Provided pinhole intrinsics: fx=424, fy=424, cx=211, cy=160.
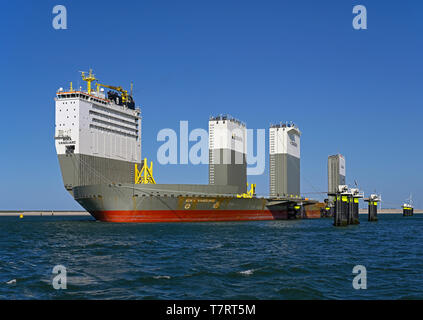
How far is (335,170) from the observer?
18462 centimetres

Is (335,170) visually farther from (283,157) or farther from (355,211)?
(355,211)

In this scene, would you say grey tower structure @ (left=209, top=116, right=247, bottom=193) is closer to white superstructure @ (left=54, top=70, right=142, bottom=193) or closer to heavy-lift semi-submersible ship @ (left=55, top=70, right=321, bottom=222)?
heavy-lift semi-submersible ship @ (left=55, top=70, right=321, bottom=222)

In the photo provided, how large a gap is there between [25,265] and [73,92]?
51930 mm

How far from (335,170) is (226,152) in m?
92.4

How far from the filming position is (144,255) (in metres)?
24.4

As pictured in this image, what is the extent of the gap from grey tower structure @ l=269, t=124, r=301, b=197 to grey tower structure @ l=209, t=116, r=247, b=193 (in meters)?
19.0

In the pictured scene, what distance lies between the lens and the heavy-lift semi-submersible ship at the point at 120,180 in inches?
2251

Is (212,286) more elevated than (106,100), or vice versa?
(106,100)

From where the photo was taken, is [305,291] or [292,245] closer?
[305,291]

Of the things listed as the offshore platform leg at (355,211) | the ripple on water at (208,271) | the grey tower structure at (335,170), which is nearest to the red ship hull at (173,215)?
the offshore platform leg at (355,211)

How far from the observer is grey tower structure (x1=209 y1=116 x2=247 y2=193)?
107188 mm
